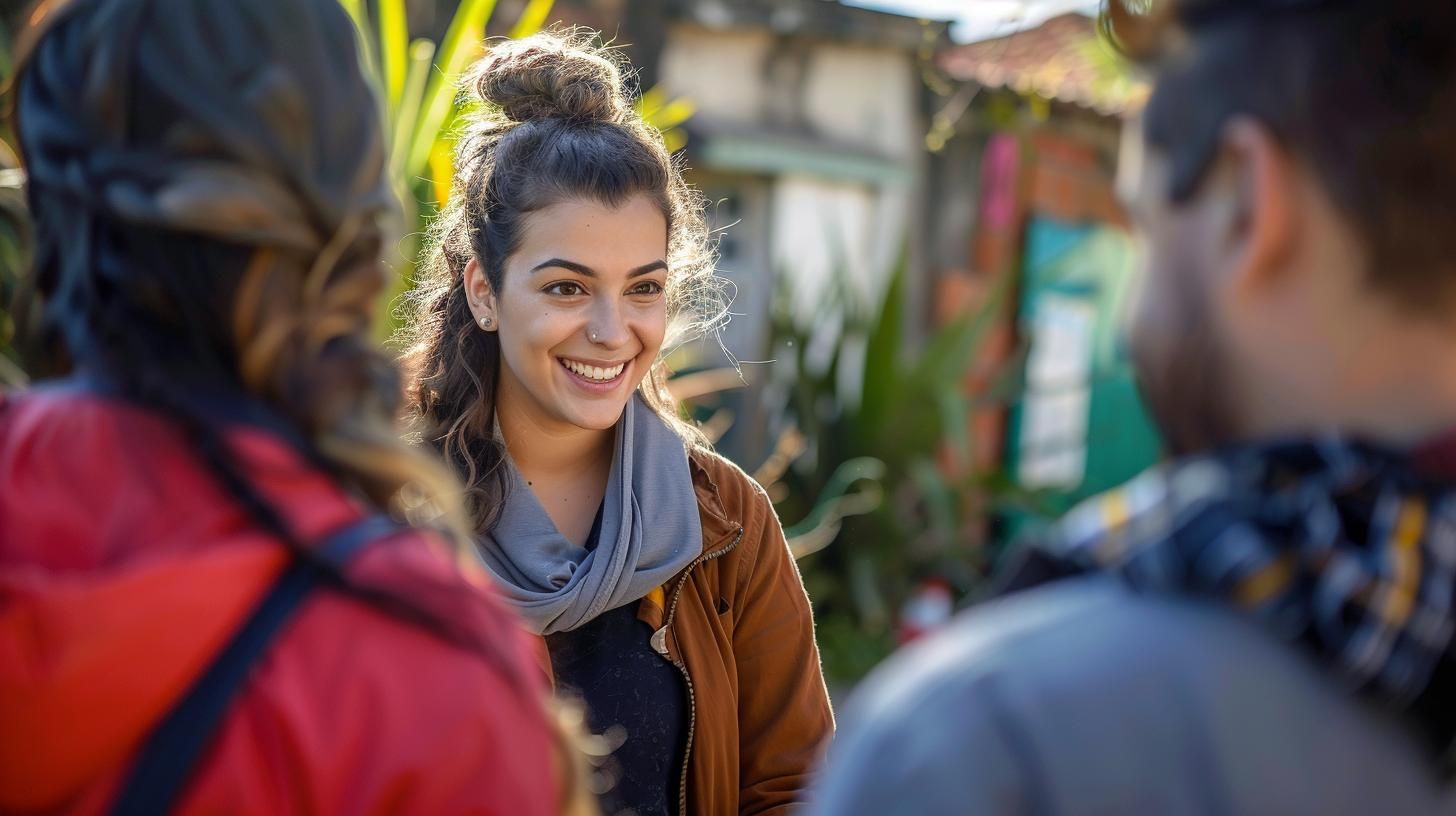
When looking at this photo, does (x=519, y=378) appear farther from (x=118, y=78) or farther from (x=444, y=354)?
(x=118, y=78)

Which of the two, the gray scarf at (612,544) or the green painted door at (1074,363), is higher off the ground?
the gray scarf at (612,544)

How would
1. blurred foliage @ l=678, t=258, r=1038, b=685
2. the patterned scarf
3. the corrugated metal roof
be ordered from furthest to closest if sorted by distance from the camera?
the corrugated metal roof, blurred foliage @ l=678, t=258, r=1038, b=685, the patterned scarf

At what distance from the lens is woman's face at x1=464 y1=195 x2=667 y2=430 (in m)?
2.61

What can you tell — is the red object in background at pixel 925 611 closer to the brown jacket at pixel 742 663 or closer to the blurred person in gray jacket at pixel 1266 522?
the brown jacket at pixel 742 663

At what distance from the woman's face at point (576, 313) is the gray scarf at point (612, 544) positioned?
10 centimetres

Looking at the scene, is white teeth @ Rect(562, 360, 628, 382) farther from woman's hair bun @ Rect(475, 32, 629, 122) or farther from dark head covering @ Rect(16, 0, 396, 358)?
dark head covering @ Rect(16, 0, 396, 358)

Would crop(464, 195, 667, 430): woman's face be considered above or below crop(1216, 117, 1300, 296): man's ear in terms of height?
below

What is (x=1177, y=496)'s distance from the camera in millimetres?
1037

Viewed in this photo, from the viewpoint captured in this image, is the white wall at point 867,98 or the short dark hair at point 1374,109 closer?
the short dark hair at point 1374,109

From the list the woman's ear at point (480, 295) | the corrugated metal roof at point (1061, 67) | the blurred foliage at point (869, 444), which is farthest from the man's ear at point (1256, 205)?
the corrugated metal roof at point (1061, 67)

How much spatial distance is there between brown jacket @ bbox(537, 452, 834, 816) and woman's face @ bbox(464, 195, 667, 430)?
28 cm

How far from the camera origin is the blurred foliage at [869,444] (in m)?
6.55

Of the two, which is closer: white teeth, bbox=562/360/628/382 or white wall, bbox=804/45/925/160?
white teeth, bbox=562/360/628/382

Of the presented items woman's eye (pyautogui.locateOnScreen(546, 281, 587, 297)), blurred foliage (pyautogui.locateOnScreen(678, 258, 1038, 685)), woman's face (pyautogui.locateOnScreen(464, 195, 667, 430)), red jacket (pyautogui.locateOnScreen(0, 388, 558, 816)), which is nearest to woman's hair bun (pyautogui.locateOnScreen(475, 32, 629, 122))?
woman's face (pyautogui.locateOnScreen(464, 195, 667, 430))
